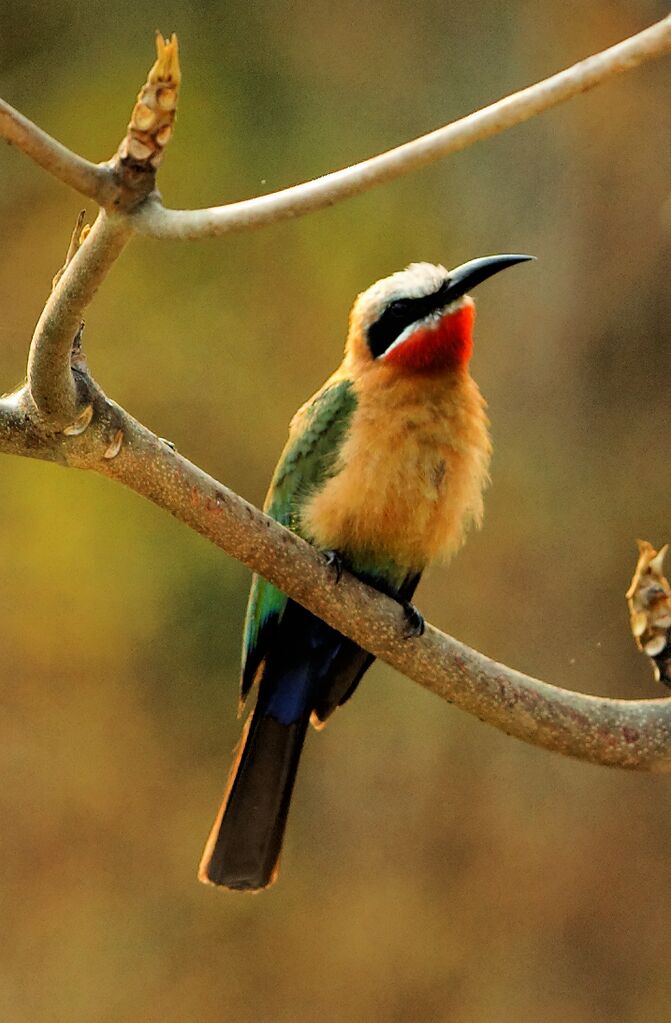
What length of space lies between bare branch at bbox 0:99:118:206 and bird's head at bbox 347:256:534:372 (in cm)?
86

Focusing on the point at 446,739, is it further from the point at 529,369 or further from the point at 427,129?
the point at 427,129

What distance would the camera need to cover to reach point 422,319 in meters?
2.03

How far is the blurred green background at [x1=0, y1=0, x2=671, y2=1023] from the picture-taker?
3.11 meters

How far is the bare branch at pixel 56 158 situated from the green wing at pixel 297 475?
840 mm

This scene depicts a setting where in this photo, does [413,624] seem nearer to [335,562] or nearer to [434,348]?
[335,562]

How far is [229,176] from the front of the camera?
3.47 m

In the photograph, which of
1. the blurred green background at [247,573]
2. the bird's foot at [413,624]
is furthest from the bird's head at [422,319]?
the blurred green background at [247,573]

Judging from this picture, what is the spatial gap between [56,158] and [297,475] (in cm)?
95

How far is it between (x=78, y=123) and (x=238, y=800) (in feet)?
Answer: 6.61

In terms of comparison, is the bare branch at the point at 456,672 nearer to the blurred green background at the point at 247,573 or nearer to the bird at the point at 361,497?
the bird at the point at 361,497

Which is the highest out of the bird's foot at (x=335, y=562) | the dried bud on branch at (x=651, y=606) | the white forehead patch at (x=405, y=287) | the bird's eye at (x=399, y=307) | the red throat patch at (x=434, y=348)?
the white forehead patch at (x=405, y=287)

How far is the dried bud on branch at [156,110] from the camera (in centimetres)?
114

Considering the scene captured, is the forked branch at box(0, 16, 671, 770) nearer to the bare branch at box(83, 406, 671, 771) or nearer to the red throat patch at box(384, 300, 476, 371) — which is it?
the bare branch at box(83, 406, 671, 771)

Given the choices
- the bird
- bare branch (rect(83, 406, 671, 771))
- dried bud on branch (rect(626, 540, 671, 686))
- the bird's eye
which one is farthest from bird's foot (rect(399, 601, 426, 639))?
the bird's eye
